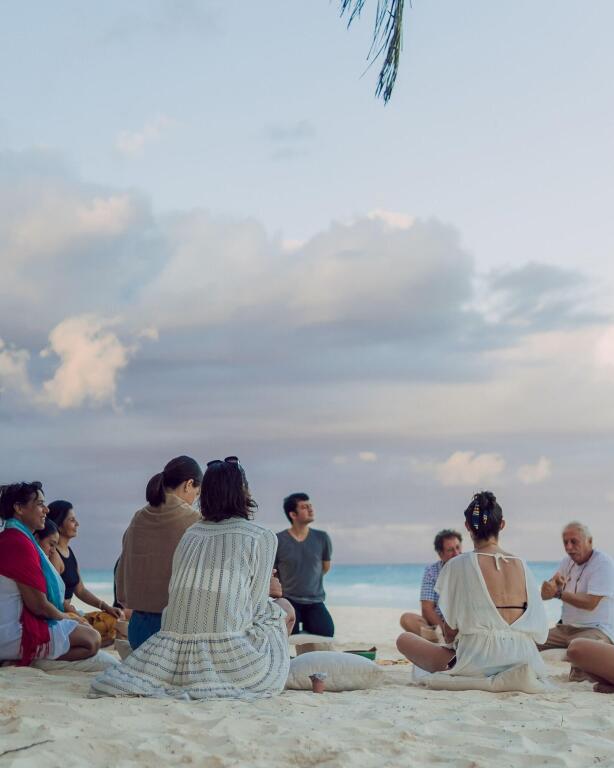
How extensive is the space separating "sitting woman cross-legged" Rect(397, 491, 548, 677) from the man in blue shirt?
2.90 meters

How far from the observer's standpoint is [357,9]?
6625mm

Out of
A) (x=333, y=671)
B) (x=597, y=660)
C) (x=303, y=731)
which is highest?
(x=597, y=660)

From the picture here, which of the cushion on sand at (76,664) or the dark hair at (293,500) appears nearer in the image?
the cushion on sand at (76,664)

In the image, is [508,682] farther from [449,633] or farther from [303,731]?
[303,731]

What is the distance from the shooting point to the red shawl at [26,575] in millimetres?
6922

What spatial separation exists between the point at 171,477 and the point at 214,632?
1221 millimetres

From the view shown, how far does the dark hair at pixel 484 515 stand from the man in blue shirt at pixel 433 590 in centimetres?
305

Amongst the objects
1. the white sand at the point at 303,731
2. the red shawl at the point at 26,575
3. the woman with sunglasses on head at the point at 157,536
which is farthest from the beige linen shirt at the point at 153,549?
the white sand at the point at 303,731

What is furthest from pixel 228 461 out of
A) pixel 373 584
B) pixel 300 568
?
pixel 373 584

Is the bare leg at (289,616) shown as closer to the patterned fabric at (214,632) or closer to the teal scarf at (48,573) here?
the patterned fabric at (214,632)

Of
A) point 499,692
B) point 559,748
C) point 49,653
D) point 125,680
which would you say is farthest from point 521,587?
point 49,653

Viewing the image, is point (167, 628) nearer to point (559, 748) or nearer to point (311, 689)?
point (311, 689)

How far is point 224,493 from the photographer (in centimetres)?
599

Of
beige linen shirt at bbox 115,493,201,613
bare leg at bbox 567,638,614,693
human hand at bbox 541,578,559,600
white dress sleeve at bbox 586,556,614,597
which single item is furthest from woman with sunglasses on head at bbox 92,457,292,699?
white dress sleeve at bbox 586,556,614,597
